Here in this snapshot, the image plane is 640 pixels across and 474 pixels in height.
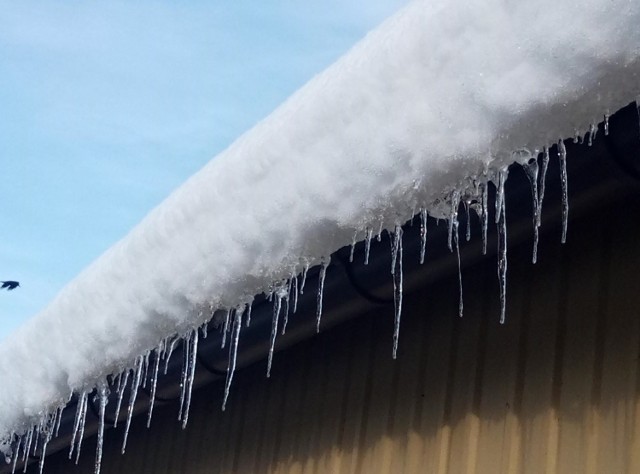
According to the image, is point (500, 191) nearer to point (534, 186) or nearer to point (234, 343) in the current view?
point (534, 186)

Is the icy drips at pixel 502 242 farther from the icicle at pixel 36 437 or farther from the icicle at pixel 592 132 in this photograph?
the icicle at pixel 36 437

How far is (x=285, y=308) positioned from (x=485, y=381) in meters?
0.65

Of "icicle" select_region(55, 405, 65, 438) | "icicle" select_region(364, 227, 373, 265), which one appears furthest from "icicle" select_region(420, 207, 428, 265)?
"icicle" select_region(55, 405, 65, 438)

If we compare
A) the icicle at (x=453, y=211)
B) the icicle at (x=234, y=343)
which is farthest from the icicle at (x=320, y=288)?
the icicle at (x=453, y=211)

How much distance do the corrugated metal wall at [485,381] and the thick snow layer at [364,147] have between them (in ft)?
1.47

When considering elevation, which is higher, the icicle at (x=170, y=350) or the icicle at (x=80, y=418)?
the icicle at (x=170, y=350)

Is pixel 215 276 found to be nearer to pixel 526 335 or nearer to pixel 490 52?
pixel 526 335

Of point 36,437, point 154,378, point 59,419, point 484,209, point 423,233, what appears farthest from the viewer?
point 36,437

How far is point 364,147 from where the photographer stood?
2111 mm

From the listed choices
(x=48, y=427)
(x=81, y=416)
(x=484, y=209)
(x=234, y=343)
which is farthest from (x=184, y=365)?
(x=484, y=209)

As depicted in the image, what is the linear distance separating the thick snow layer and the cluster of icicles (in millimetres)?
43

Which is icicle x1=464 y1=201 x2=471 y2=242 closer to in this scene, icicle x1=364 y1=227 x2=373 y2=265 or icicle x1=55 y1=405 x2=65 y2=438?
icicle x1=364 y1=227 x2=373 y2=265

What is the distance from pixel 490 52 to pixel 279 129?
809 millimetres

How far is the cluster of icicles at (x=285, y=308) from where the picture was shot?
1973 millimetres
